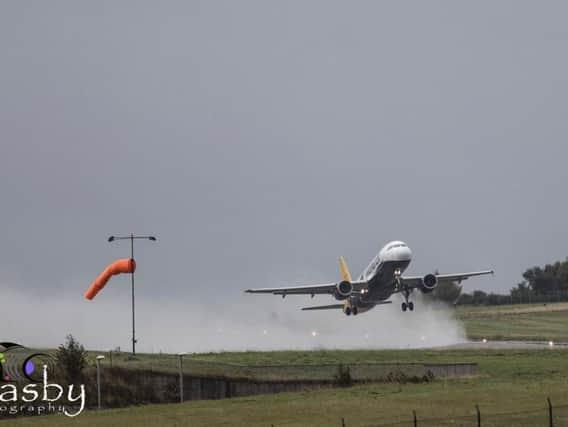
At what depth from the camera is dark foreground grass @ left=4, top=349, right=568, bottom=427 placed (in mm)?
49031

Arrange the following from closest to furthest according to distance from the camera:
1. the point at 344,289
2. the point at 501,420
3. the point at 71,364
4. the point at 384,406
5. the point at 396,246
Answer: the point at 501,420 < the point at 384,406 < the point at 71,364 < the point at 396,246 < the point at 344,289

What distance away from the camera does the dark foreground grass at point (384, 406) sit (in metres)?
49.0

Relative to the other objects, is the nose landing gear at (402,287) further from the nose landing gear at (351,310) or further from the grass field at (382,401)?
the grass field at (382,401)

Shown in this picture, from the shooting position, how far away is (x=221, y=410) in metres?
56.2

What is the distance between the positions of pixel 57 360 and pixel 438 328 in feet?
192

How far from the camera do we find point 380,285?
103 meters

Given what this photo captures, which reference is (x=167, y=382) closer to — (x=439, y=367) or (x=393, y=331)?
(x=439, y=367)

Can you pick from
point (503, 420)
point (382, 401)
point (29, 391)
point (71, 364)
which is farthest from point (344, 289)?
point (503, 420)

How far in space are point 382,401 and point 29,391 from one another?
21.9 m

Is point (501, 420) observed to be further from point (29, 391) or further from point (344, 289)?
point (344, 289)

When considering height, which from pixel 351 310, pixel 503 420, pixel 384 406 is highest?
pixel 351 310

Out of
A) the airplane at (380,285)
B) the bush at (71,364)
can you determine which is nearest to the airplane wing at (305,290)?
the airplane at (380,285)

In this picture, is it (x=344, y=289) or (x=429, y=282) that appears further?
(x=429, y=282)

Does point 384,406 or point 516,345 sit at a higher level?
point 516,345
